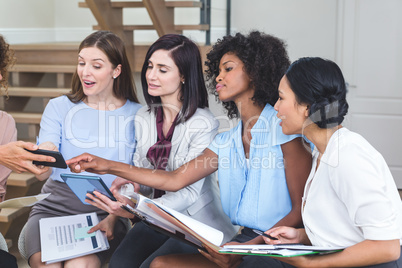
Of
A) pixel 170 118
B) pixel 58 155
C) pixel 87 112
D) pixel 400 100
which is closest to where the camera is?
pixel 58 155

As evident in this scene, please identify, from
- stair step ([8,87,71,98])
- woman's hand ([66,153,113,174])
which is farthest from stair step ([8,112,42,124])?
woman's hand ([66,153,113,174])

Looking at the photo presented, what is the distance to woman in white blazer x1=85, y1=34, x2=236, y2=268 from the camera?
1.77m

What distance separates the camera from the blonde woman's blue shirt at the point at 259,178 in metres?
1.63

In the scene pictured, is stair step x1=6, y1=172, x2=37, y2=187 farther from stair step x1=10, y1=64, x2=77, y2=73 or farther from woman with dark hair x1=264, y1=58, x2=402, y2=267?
woman with dark hair x1=264, y1=58, x2=402, y2=267

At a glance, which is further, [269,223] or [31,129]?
[31,129]

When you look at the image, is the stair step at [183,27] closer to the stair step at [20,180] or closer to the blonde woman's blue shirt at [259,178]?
the stair step at [20,180]

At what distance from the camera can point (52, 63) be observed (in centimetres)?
375

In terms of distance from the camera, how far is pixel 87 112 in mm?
2074

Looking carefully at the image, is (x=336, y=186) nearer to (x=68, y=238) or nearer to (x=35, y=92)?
(x=68, y=238)

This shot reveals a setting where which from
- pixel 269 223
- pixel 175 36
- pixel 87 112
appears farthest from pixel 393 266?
pixel 87 112

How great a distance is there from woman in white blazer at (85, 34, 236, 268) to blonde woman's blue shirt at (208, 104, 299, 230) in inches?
4.8

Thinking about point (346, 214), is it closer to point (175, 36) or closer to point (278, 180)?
point (278, 180)

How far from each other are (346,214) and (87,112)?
1214mm

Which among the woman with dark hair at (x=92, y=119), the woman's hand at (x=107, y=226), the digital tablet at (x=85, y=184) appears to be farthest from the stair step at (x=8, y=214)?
the digital tablet at (x=85, y=184)
